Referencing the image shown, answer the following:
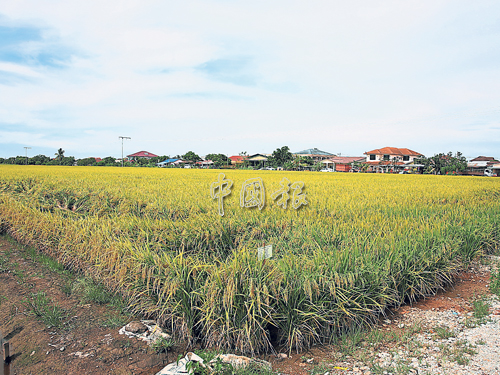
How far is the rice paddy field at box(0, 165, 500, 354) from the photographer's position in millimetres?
2691

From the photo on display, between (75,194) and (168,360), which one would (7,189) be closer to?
(75,194)

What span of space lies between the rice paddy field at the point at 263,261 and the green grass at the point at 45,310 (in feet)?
1.94

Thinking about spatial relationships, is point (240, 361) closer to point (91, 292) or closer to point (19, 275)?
point (91, 292)

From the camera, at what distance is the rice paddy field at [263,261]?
2691 mm

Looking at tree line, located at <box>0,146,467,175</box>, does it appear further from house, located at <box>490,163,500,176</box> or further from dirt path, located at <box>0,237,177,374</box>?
dirt path, located at <box>0,237,177,374</box>

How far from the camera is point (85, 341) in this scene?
9.15 ft

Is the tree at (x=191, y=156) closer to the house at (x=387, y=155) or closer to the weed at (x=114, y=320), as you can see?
the house at (x=387, y=155)

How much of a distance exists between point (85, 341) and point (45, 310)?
2.75ft

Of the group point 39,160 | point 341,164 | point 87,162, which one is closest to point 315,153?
point 341,164

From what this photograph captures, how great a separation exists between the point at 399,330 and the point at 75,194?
801 cm

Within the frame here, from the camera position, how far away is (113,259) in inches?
→ 147

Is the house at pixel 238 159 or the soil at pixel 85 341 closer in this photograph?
the soil at pixel 85 341

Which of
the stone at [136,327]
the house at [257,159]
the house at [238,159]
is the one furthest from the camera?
the house at [238,159]

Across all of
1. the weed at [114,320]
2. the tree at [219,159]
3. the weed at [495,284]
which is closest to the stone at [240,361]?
the weed at [114,320]
